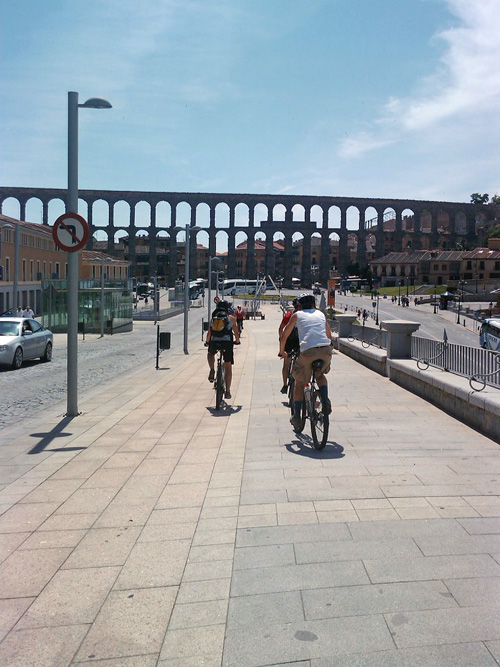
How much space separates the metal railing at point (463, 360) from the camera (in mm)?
8828

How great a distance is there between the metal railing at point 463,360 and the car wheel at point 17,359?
1173 centimetres

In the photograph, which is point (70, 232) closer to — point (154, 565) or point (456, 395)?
point (456, 395)

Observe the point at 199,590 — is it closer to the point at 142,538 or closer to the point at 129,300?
the point at 142,538

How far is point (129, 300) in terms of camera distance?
161 ft

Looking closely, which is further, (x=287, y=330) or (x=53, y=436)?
(x=53, y=436)

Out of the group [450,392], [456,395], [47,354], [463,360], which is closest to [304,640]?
[456,395]

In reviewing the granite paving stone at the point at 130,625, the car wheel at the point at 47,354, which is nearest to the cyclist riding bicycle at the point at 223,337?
the granite paving stone at the point at 130,625

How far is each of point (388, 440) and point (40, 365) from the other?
1569cm

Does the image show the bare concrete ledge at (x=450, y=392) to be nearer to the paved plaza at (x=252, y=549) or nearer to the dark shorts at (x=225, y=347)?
the paved plaza at (x=252, y=549)

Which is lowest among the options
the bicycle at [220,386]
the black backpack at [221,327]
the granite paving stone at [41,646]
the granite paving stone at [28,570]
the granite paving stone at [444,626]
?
the granite paving stone at [41,646]

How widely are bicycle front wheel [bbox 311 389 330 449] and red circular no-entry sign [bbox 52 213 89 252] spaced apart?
165 inches

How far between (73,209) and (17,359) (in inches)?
432

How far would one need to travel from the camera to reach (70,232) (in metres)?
9.68

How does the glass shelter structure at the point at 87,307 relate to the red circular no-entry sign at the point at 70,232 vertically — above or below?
below
